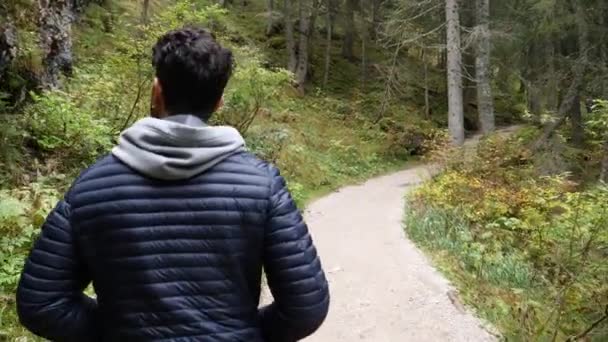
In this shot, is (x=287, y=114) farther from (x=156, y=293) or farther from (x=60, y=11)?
(x=156, y=293)

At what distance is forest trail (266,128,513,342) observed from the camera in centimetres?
591

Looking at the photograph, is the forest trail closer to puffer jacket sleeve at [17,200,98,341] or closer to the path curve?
the path curve

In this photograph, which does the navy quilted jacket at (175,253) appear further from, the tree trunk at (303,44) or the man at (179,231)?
the tree trunk at (303,44)

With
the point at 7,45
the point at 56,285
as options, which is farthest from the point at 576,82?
the point at 56,285

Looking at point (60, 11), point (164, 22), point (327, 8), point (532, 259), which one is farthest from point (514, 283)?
point (327, 8)

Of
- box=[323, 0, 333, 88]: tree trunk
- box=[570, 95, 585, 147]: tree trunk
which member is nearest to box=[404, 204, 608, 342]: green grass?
box=[570, 95, 585, 147]: tree trunk

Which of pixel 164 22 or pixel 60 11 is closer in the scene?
pixel 60 11

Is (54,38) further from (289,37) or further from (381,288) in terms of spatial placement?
(289,37)

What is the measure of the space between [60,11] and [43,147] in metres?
2.69

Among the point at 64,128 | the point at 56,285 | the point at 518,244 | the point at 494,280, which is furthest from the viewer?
the point at 518,244

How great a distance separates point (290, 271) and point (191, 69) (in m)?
0.71

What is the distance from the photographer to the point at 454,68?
17188mm

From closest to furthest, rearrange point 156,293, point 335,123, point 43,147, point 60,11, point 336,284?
point 156,293 → point 336,284 → point 43,147 → point 60,11 → point 335,123

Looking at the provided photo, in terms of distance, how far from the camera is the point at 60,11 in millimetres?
9500
